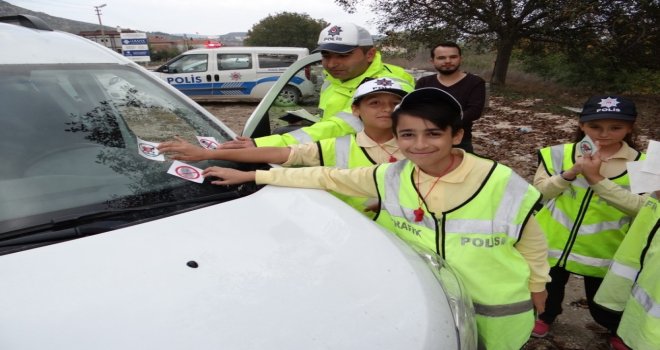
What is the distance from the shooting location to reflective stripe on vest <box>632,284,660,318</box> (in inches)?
63.6

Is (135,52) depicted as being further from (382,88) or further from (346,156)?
(382,88)

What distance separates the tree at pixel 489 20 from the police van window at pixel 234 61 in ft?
20.2

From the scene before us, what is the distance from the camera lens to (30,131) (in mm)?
1641

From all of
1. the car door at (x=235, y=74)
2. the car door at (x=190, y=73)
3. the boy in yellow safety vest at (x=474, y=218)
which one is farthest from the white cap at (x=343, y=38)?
the car door at (x=190, y=73)

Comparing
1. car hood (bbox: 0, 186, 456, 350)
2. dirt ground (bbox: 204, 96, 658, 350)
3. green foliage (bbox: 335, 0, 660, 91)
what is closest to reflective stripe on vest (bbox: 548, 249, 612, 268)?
dirt ground (bbox: 204, 96, 658, 350)

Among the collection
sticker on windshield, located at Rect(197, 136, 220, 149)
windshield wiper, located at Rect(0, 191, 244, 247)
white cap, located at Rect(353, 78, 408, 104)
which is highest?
white cap, located at Rect(353, 78, 408, 104)

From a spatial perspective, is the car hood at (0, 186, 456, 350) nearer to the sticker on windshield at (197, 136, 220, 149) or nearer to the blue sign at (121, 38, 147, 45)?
the sticker on windshield at (197, 136, 220, 149)

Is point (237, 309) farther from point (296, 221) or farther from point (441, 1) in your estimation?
point (441, 1)

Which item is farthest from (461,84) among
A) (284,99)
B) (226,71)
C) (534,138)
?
(226,71)

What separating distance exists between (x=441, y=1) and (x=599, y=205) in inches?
555

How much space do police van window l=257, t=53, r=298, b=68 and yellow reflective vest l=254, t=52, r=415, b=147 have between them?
30.1 feet

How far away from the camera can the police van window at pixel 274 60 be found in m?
11.5

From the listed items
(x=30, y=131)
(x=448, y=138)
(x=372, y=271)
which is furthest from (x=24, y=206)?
(x=448, y=138)

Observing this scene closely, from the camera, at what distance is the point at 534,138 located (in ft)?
23.8
